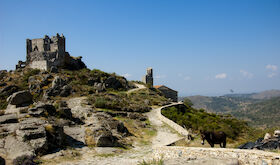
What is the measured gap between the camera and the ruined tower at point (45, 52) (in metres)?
45.4

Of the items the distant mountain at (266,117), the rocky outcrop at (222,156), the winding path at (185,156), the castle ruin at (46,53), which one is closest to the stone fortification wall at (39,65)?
the castle ruin at (46,53)

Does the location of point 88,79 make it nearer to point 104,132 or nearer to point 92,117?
point 92,117

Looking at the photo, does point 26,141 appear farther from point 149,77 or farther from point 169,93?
point 149,77

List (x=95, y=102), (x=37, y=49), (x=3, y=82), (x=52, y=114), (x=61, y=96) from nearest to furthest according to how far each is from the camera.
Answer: (x=52, y=114) < (x=95, y=102) < (x=61, y=96) < (x=3, y=82) < (x=37, y=49)

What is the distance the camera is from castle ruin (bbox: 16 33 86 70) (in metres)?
45.3

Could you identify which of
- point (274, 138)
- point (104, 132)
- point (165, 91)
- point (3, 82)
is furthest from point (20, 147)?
point (165, 91)

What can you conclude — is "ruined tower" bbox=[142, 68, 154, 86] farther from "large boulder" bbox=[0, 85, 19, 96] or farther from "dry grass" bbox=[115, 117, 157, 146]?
"dry grass" bbox=[115, 117, 157, 146]

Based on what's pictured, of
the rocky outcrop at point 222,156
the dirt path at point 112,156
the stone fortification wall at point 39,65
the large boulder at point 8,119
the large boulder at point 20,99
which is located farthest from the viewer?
the stone fortification wall at point 39,65

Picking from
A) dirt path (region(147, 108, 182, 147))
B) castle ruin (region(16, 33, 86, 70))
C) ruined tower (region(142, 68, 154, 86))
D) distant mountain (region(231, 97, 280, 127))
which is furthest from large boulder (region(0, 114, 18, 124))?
distant mountain (region(231, 97, 280, 127))

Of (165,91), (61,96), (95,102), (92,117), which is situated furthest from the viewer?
(165,91)

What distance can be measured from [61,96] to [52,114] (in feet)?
47.5

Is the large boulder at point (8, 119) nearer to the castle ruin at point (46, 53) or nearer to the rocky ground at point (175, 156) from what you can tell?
the rocky ground at point (175, 156)

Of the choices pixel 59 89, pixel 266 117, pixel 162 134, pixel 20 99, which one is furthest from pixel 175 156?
pixel 266 117

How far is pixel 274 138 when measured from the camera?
11727 mm
